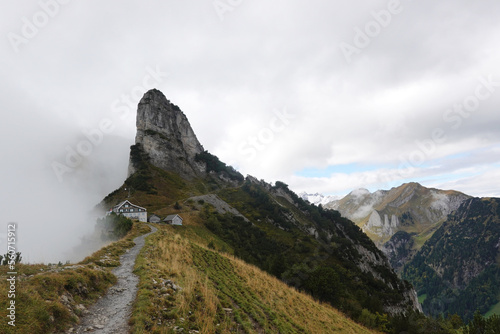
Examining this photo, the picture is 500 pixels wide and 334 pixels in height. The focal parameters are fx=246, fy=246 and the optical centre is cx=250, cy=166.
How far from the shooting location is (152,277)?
49.7 ft

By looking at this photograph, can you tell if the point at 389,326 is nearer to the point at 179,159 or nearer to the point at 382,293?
the point at 382,293

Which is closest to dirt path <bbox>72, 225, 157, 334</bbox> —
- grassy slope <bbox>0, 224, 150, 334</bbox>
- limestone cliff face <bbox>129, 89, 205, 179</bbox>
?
grassy slope <bbox>0, 224, 150, 334</bbox>

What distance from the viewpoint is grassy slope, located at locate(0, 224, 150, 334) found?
26.9ft

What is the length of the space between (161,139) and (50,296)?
175178mm

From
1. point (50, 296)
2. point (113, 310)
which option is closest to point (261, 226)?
point (113, 310)

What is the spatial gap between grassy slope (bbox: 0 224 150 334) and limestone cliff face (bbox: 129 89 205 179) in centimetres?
15430

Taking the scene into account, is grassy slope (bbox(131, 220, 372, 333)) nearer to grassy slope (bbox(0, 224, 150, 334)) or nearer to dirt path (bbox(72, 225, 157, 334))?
dirt path (bbox(72, 225, 157, 334))

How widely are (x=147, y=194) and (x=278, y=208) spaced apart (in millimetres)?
73136

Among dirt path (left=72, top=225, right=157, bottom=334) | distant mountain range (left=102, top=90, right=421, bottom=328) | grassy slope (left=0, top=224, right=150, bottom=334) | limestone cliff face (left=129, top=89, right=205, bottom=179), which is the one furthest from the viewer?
limestone cliff face (left=129, top=89, right=205, bottom=179)

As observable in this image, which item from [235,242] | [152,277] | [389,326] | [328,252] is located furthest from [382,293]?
[152,277]

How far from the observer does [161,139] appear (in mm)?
174500

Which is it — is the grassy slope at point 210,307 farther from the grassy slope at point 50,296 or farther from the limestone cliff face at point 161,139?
the limestone cliff face at point 161,139

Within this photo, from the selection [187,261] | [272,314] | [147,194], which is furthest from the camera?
[147,194]

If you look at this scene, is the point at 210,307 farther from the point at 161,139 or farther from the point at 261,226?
the point at 161,139
